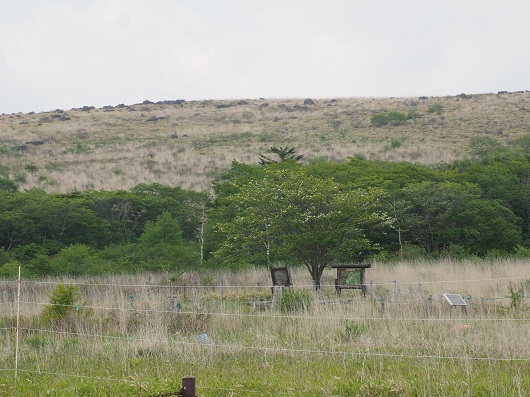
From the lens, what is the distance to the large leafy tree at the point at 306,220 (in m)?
18.9

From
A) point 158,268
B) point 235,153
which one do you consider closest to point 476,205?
point 158,268

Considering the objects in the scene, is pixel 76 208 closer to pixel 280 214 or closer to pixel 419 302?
pixel 280 214

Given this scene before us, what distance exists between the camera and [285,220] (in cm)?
1959

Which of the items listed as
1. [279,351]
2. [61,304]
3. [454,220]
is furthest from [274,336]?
[454,220]

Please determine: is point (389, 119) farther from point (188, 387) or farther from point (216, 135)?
point (188, 387)

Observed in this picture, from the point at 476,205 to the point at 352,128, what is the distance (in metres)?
41.9

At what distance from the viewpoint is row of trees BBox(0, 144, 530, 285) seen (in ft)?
64.3

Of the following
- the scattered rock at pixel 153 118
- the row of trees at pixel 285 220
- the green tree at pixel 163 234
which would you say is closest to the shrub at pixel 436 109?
the scattered rock at pixel 153 118

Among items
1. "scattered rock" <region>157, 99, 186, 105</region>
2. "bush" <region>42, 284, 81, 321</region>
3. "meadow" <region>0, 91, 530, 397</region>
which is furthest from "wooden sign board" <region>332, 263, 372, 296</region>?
"scattered rock" <region>157, 99, 186, 105</region>

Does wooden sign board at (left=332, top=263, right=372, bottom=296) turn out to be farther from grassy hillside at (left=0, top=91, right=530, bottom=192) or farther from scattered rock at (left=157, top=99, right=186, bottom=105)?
scattered rock at (left=157, top=99, right=186, bottom=105)

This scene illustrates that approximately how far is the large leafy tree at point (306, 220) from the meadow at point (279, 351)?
4.46m

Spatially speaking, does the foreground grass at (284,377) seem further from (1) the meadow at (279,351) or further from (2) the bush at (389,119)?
(2) the bush at (389,119)

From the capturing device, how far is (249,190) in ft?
68.8

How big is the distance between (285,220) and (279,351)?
10229 millimetres
